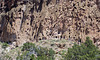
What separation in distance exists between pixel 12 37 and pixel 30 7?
6278mm

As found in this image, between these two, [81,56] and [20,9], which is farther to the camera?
[20,9]

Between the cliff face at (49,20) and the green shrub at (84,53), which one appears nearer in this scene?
the green shrub at (84,53)

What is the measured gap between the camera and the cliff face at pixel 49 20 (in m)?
22.1

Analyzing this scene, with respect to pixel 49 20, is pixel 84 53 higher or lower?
lower

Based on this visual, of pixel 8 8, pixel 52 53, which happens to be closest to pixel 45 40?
pixel 52 53

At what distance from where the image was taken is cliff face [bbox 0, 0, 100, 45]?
22.1 meters

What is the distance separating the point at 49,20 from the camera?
2525 centimetres

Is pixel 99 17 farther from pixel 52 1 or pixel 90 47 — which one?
pixel 52 1

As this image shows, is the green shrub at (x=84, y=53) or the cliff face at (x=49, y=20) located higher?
the cliff face at (x=49, y=20)

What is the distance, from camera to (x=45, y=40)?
2369 centimetres

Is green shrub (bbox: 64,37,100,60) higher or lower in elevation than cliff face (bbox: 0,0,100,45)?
lower

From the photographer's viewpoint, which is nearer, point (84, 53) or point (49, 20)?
point (84, 53)

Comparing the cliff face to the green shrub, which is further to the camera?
the cliff face

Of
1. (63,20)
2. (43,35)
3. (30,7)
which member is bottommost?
(43,35)
